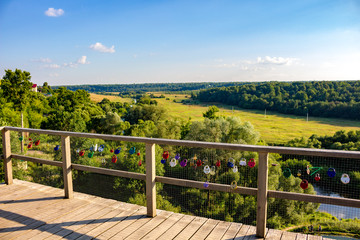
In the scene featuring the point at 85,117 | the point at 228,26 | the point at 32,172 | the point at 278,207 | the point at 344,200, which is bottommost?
the point at 278,207

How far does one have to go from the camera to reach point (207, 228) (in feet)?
9.96

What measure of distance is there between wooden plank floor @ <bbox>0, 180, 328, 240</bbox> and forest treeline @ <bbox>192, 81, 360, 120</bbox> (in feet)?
220

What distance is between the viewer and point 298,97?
71.5 metres

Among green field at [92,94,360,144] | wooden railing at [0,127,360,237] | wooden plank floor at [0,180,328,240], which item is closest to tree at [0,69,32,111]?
green field at [92,94,360,144]

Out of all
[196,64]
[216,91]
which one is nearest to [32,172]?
[216,91]

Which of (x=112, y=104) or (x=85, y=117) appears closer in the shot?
(x=85, y=117)

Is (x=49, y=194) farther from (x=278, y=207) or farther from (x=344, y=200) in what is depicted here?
(x=278, y=207)

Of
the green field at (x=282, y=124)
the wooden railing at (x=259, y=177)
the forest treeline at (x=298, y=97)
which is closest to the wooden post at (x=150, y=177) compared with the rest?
the wooden railing at (x=259, y=177)

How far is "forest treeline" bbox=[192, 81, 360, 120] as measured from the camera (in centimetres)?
6236

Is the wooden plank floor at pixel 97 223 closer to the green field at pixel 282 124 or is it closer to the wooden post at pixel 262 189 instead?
the wooden post at pixel 262 189

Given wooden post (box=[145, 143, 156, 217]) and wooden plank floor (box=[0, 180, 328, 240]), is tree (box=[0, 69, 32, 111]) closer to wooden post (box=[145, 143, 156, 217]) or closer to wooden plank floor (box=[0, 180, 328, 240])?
→ wooden plank floor (box=[0, 180, 328, 240])

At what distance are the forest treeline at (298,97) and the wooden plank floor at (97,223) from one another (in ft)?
220

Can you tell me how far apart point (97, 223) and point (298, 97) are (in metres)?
75.8

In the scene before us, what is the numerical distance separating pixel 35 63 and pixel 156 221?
71541 millimetres
